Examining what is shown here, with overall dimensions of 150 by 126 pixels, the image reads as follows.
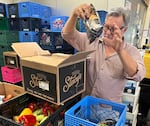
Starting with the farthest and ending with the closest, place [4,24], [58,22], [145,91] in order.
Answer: [4,24] → [58,22] → [145,91]

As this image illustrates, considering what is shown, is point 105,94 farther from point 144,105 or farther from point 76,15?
point 144,105

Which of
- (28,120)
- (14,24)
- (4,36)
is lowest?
(28,120)

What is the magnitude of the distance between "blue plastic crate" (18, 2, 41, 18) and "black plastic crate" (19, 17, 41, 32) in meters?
0.07

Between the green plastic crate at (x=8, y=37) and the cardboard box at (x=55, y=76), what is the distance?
216cm

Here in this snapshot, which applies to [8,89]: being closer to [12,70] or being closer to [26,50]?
[12,70]

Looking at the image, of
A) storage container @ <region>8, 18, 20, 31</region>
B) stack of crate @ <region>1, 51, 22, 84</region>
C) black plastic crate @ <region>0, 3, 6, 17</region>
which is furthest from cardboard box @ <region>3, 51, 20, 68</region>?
black plastic crate @ <region>0, 3, 6, 17</region>

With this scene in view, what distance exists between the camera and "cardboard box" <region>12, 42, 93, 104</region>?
0.82 meters

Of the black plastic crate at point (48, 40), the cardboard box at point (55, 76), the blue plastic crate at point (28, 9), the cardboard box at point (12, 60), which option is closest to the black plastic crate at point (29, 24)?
the blue plastic crate at point (28, 9)

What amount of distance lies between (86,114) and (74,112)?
181 millimetres

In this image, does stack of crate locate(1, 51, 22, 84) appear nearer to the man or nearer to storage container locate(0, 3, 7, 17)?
the man

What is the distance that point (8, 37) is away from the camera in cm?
300

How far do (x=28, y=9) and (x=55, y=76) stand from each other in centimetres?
241

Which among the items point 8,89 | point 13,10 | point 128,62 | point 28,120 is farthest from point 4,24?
point 128,62

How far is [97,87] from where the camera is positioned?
44.4 inches
